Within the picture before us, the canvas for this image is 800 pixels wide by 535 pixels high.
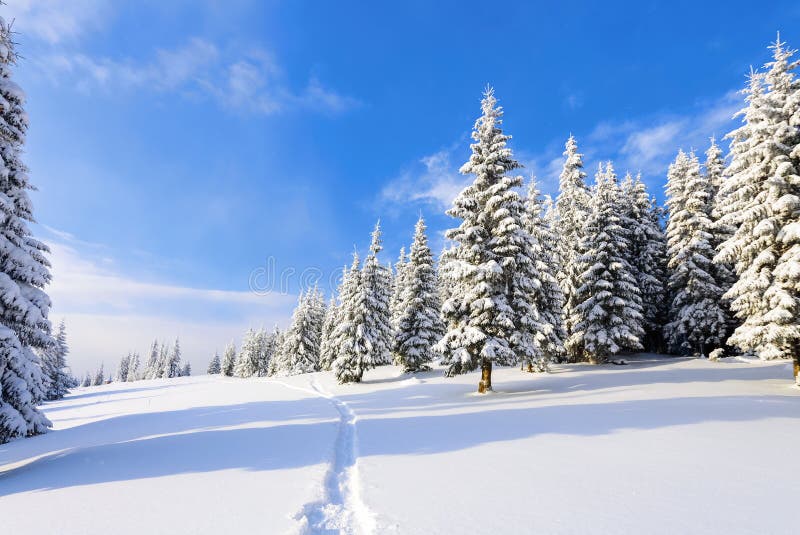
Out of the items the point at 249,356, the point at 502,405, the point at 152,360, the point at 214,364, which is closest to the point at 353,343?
the point at 502,405

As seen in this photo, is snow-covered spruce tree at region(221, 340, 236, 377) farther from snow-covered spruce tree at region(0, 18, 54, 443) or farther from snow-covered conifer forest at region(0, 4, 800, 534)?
snow-covered spruce tree at region(0, 18, 54, 443)

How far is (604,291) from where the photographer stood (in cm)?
2933

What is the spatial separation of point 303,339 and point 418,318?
26388 mm

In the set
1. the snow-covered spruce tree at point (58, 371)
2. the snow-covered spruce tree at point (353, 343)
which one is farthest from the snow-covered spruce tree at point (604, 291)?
the snow-covered spruce tree at point (58, 371)

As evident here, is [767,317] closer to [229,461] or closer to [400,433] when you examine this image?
[400,433]

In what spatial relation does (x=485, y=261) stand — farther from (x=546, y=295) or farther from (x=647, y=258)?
(x=647, y=258)

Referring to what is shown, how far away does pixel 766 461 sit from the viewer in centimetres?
743

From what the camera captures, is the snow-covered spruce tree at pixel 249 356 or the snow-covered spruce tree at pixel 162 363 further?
the snow-covered spruce tree at pixel 162 363

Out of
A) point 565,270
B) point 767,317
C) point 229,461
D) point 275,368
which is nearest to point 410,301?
point 565,270

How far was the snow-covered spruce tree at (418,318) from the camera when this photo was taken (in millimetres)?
33906

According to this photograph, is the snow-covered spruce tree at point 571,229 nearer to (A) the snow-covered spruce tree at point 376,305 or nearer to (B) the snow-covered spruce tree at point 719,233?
(B) the snow-covered spruce tree at point 719,233

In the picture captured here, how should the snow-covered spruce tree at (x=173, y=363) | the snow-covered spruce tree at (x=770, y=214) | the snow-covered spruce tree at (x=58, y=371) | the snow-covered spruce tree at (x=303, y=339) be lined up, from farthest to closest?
the snow-covered spruce tree at (x=173, y=363)
the snow-covered spruce tree at (x=303, y=339)
the snow-covered spruce tree at (x=58, y=371)
the snow-covered spruce tree at (x=770, y=214)

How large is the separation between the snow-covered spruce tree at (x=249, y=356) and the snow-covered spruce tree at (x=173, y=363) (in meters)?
44.2

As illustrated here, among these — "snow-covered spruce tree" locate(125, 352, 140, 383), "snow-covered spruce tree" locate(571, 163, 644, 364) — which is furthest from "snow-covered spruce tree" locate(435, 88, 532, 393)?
"snow-covered spruce tree" locate(125, 352, 140, 383)
